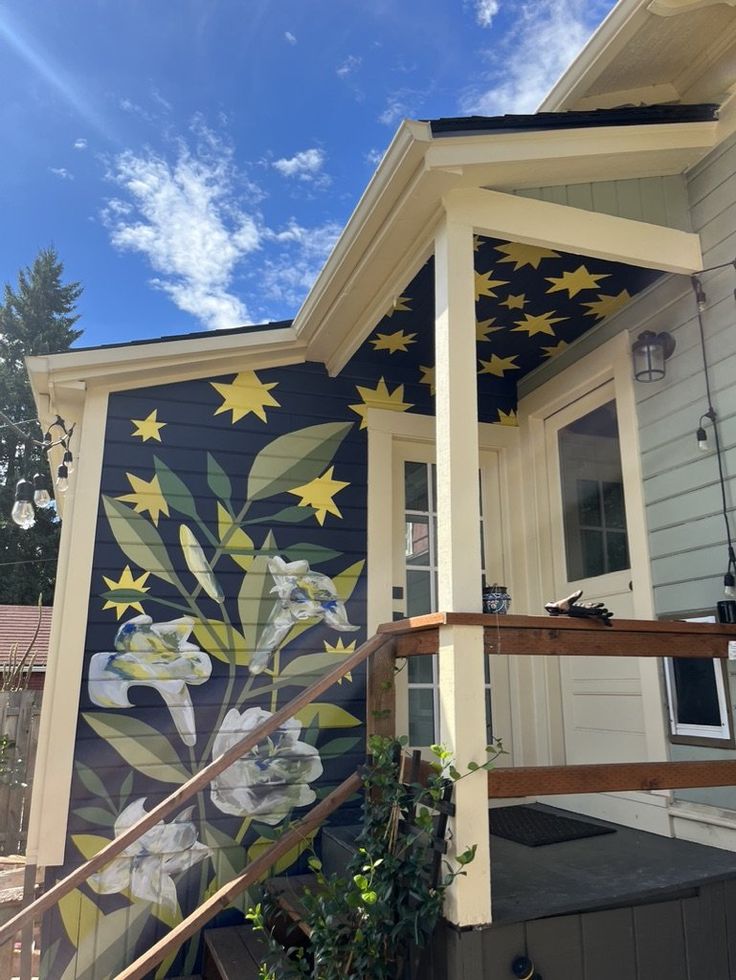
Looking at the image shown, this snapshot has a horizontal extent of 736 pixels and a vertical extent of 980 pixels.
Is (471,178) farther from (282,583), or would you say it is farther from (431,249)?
(282,583)

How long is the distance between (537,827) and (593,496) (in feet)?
5.01

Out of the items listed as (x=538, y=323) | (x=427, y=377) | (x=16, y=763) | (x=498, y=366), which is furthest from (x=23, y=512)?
(x=16, y=763)

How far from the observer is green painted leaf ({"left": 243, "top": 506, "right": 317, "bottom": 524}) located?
3.27m

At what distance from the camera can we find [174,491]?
3164mm

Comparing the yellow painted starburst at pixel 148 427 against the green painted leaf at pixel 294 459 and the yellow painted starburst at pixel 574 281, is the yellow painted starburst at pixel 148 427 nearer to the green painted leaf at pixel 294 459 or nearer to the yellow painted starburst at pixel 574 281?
the green painted leaf at pixel 294 459

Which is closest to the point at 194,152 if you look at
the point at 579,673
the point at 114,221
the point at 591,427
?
the point at 114,221

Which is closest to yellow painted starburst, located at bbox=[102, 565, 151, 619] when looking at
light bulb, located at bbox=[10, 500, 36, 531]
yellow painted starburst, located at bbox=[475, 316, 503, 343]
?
light bulb, located at bbox=[10, 500, 36, 531]

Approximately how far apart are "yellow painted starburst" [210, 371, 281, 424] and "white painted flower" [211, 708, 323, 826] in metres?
1.41

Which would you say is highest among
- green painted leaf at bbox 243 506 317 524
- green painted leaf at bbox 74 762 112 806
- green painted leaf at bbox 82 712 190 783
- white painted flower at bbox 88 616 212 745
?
green painted leaf at bbox 243 506 317 524

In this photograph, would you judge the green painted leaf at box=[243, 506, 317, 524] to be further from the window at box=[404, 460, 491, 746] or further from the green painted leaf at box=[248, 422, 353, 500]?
the window at box=[404, 460, 491, 746]

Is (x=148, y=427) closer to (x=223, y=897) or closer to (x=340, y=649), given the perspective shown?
(x=340, y=649)

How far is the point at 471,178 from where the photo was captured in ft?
7.54

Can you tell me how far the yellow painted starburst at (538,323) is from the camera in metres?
3.21

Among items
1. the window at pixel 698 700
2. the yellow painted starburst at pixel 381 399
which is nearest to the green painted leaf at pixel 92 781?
the yellow painted starburst at pixel 381 399
